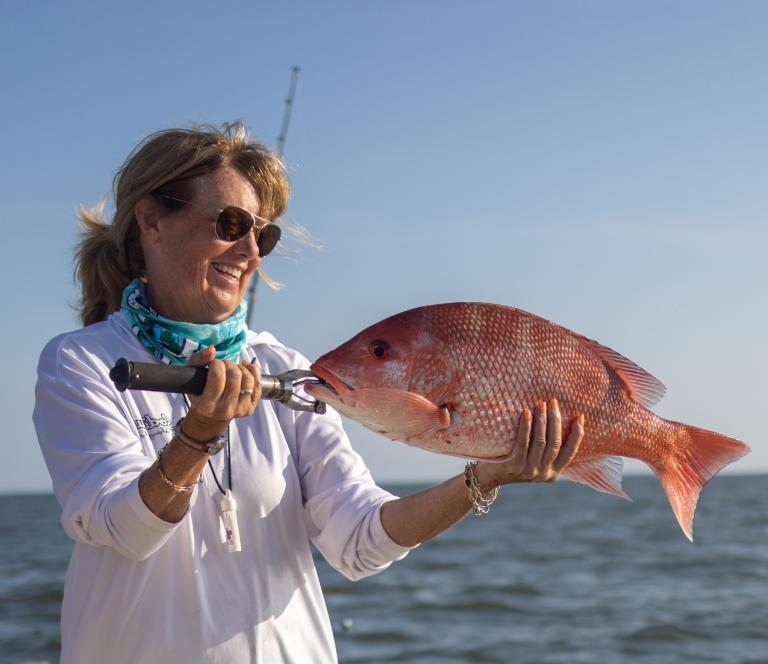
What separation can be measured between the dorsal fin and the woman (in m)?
0.23

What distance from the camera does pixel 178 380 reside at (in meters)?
2.39

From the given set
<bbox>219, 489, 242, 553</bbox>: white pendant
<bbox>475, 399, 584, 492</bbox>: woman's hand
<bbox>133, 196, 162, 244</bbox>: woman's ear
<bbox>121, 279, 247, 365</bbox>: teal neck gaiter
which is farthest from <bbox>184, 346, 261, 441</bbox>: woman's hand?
<bbox>133, 196, 162, 244</bbox>: woman's ear

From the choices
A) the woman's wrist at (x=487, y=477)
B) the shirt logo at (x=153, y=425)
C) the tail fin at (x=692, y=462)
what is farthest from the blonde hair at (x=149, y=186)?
the tail fin at (x=692, y=462)

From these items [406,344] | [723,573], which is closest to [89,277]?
[406,344]

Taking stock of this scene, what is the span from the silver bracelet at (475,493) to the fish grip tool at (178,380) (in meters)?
0.57

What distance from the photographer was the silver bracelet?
2865 millimetres

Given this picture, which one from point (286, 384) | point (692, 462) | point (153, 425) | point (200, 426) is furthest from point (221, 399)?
point (692, 462)

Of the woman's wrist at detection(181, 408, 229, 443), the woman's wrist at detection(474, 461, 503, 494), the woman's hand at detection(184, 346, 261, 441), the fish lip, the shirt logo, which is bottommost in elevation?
the shirt logo

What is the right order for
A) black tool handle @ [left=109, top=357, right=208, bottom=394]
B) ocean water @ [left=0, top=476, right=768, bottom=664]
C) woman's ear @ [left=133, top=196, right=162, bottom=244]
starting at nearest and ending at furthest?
black tool handle @ [left=109, top=357, right=208, bottom=394] < woman's ear @ [left=133, top=196, right=162, bottom=244] < ocean water @ [left=0, top=476, right=768, bottom=664]

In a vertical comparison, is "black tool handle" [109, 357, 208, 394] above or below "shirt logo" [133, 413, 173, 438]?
above

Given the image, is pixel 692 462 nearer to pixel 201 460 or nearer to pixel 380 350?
pixel 380 350

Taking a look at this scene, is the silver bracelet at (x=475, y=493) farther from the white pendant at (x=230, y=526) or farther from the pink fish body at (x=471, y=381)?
the white pendant at (x=230, y=526)

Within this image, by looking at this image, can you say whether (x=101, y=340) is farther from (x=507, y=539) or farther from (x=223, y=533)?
(x=507, y=539)

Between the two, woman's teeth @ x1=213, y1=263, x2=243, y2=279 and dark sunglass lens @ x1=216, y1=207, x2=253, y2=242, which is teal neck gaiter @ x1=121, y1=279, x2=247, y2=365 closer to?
woman's teeth @ x1=213, y1=263, x2=243, y2=279
